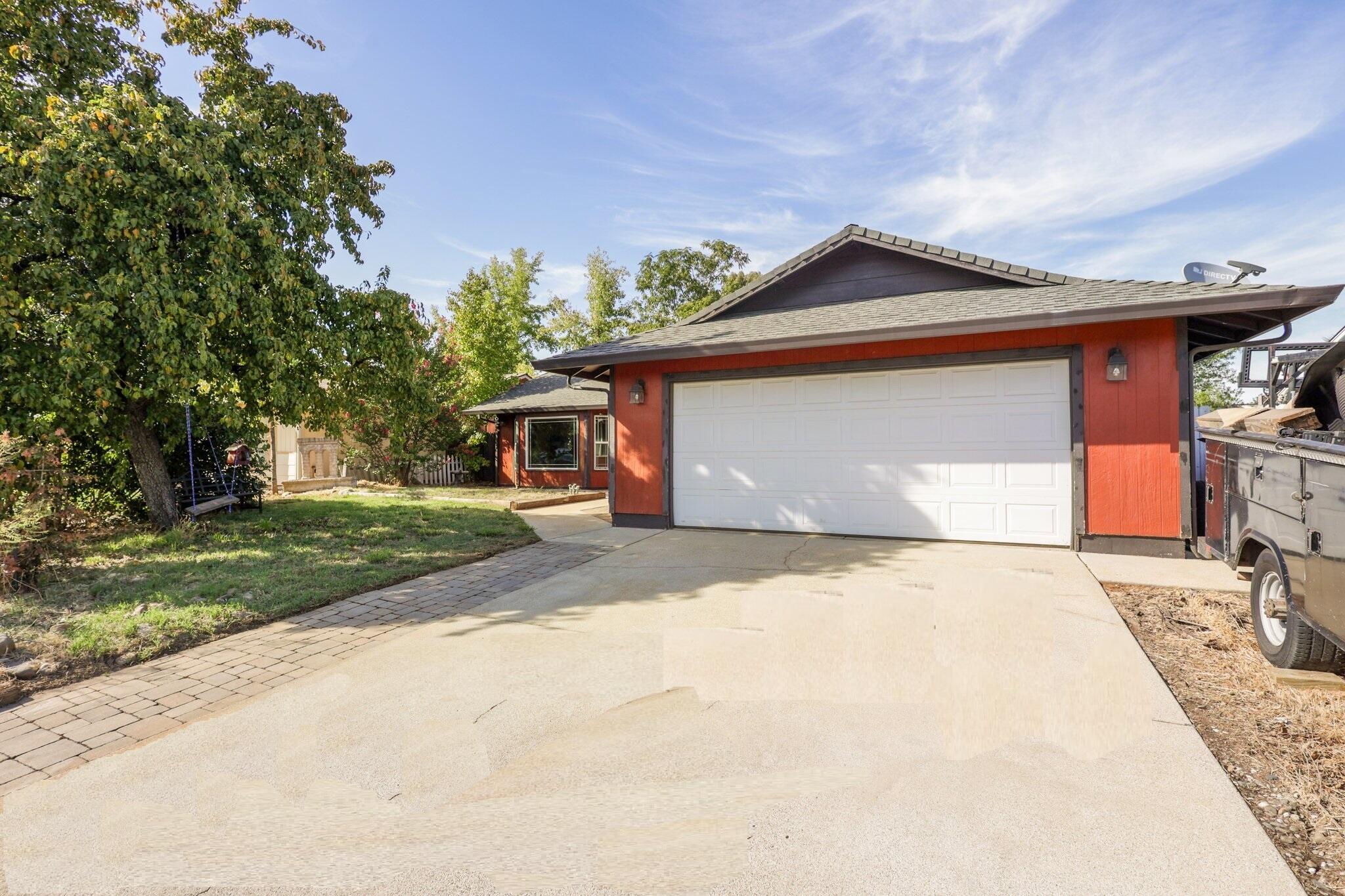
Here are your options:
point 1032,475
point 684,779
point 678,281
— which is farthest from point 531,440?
point 684,779

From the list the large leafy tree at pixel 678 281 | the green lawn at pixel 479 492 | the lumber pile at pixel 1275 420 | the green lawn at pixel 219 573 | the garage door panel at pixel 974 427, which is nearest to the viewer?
the lumber pile at pixel 1275 420

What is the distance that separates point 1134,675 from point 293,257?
9.55 m

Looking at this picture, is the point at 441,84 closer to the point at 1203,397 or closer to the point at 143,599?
the point at 143,599

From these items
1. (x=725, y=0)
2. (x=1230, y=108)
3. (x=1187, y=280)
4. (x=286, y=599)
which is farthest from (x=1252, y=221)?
(x=286, y=599)

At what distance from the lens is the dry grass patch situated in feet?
6.72

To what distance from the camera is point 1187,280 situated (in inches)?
284

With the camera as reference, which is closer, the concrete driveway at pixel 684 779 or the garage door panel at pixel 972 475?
the concrete driveway at pixel 684 779

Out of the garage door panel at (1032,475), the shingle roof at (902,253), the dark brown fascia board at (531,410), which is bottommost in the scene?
the garage door panel at (1032,475)

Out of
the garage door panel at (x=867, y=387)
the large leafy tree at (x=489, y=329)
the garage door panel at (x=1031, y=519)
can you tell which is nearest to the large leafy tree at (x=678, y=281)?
the large leafy tree at (x=489, y=329)

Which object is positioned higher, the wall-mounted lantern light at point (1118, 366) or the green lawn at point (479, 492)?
the wall-mounted lantern light at point (1118, 366)

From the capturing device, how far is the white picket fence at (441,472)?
→ 713 inches

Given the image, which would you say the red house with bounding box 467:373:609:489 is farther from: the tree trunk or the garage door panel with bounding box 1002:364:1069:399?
the garage door panel with bounding box 1002:364:1069:399

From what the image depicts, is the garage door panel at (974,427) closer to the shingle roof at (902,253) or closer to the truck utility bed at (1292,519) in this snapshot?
the shingle roof at (902,253)

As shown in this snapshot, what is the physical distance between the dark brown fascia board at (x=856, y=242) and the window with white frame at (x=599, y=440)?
19.5ft
